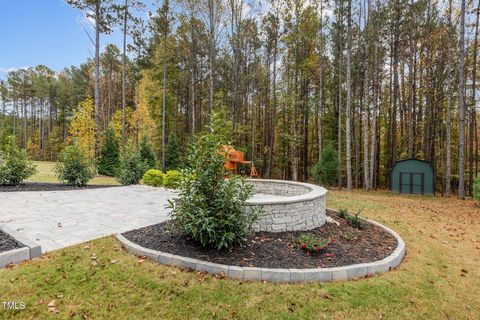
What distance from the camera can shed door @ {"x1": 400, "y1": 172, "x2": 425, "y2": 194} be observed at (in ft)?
35.9

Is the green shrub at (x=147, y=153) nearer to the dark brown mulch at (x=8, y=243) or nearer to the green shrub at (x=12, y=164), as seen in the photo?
the green shrub at (x=12, y=164)

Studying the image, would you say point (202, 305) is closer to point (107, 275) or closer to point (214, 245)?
point (214, 245)

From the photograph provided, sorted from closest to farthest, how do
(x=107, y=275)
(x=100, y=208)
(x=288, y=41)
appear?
1. (x=107, y=275)
2. (x=100, y=208)
3. (x=288, y=41)

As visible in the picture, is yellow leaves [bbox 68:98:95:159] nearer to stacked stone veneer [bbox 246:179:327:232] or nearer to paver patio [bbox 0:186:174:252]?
paver patio [bbox 0:186:174:252]

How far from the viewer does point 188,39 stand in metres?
15.6

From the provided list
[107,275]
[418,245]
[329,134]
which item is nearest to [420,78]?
[329,134]

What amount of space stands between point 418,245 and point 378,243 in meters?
0.89

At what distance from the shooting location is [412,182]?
11.1 meters

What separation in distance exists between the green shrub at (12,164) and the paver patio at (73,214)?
5.85 ft

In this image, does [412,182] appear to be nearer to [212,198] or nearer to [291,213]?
[291,213]

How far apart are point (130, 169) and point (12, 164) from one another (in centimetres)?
354

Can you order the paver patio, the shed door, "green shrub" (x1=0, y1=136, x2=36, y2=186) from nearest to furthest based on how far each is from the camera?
the paver patio, "green shrub" (x1=0, y1=136, x2=36, y2=186), the shed door

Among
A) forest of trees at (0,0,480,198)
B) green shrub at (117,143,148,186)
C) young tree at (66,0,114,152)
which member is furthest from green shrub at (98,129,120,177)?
green shrub at (117,143,148,186)

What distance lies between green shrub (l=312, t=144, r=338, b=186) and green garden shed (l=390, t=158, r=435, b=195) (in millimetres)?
2572
